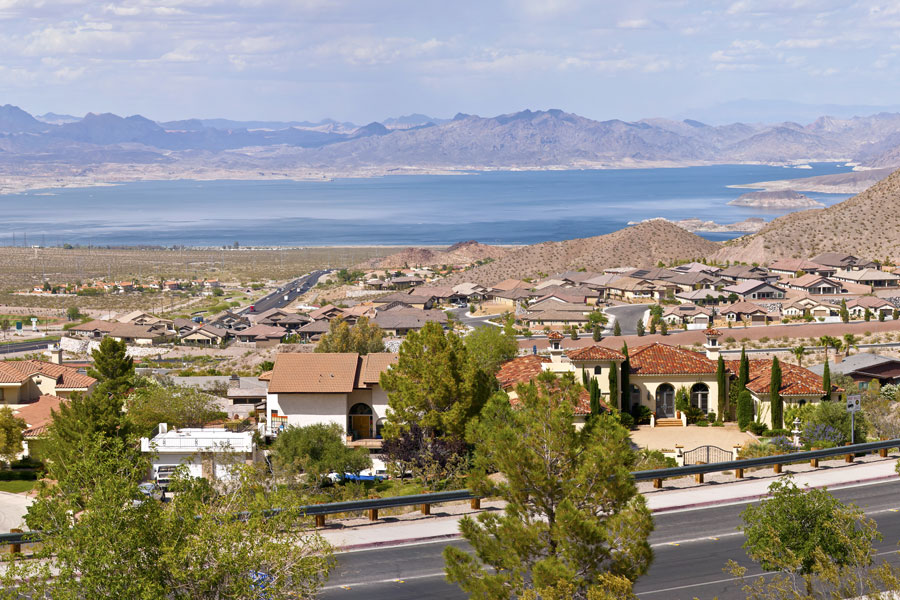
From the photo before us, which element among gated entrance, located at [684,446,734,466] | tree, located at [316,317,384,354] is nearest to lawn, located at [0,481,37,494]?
A: gated entrance, located at [684,446,734,466]

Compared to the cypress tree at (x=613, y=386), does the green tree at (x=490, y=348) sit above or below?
below

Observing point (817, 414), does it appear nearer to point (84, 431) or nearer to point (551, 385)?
point (551, 385)

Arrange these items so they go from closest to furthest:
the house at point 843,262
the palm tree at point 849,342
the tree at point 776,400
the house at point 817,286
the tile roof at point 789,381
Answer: the tree at point 776,400 → the tile roof at point 789,381 → the palm tree at point 849,342 → the house at point 817,286 → the house at point 843,262

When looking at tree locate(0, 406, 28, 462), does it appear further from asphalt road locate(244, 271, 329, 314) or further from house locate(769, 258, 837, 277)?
house locate(769, 258, 837, 277)

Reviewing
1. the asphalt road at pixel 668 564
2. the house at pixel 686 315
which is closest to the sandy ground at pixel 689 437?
the asphalt road at pixel 668 564

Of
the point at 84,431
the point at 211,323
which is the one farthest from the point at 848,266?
the point at 84,431

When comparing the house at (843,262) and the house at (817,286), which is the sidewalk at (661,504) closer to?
the house at (817,286)

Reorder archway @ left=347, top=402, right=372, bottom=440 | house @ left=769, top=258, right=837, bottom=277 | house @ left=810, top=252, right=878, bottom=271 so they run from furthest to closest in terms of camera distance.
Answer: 1. house @ left=810, top=252, right=878, bottom=271
2. house @ left=769, top=258, right=837, bottom=277
3. archway @ left=347, top=402, right=372, bottom=440
